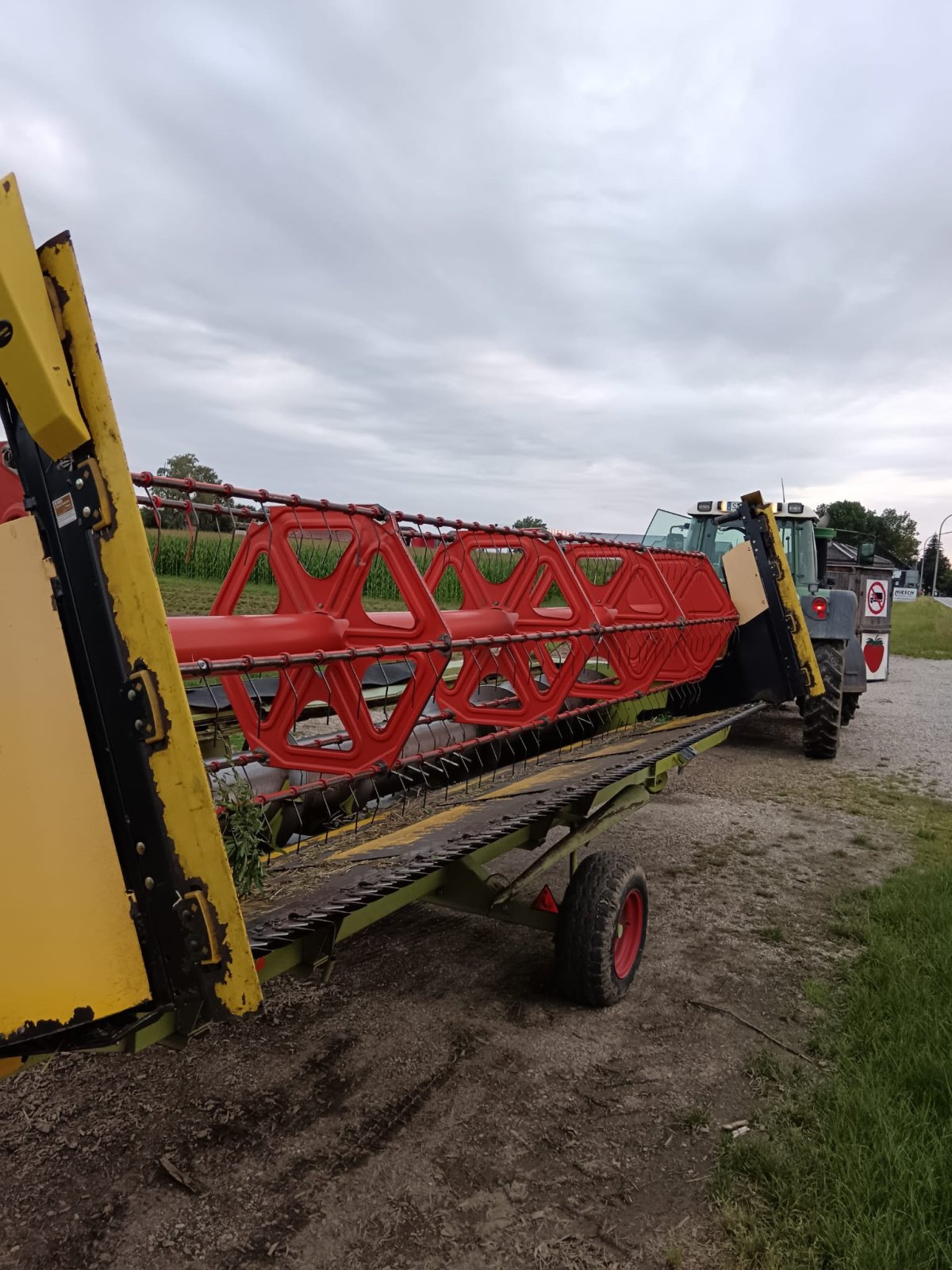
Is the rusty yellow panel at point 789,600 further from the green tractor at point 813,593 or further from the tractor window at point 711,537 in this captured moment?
the tractor window at point 711,537

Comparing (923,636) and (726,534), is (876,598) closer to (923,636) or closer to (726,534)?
(726,534)

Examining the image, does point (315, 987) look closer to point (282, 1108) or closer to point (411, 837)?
point (282, 1108)

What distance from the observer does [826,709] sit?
24.5 feet

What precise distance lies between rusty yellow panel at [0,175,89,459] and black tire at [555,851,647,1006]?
2422 millimetres

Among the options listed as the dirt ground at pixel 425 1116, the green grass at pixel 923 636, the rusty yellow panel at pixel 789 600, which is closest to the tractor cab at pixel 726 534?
the rusty yellow panel at pixel 789 600

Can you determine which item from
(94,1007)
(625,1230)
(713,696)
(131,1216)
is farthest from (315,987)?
(713,696)

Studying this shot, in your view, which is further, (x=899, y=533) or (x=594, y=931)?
(x=899, y=533)

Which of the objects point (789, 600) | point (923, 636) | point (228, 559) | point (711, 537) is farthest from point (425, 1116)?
point (923, 636)

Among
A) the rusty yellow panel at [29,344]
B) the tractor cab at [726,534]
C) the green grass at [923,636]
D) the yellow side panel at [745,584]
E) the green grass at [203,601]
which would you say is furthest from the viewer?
the green grass at [923,636]

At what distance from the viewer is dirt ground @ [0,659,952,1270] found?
6.63 feet

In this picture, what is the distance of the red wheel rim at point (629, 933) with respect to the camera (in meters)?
3.34

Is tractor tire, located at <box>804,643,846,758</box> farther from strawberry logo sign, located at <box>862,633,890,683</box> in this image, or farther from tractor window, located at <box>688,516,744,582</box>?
tractor window, located at <box>688,516,744,582</box>

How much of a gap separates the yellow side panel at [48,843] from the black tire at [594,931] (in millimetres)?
1881

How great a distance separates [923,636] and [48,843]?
81.2ft
